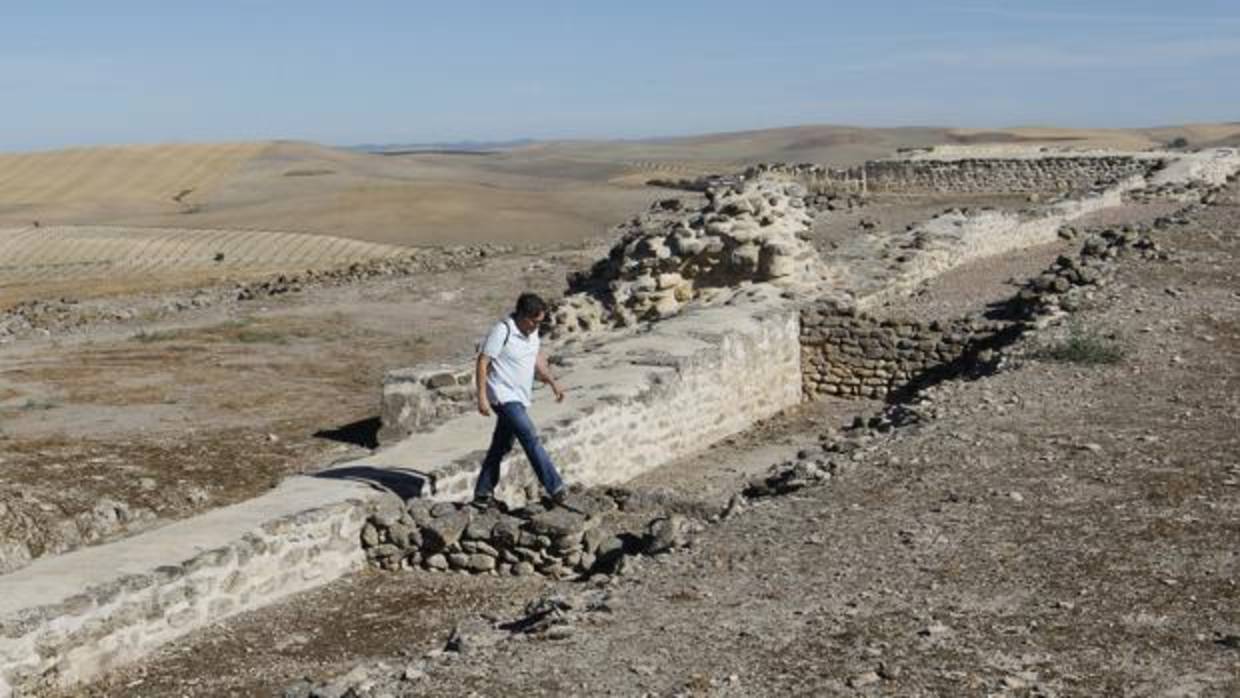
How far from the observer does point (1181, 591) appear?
5949 millimetres

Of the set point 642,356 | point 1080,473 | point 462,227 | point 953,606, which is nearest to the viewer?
point 953,606

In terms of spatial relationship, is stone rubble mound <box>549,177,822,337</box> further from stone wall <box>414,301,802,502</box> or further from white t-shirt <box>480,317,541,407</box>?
white t-shirt <box>480,317,541,407</box>

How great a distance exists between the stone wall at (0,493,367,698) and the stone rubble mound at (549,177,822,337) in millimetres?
6270

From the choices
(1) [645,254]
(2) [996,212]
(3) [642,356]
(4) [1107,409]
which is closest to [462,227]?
(2) [996,212]

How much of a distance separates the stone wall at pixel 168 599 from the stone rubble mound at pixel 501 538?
0.21m

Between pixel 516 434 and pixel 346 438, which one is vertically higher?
pixel 516 434

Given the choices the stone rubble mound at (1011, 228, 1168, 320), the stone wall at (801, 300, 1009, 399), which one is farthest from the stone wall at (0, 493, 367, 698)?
the stone rubble mound at (1011, 228, 1168, 320)

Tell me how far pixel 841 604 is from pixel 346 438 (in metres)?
7.00

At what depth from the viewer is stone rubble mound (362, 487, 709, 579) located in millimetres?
7523

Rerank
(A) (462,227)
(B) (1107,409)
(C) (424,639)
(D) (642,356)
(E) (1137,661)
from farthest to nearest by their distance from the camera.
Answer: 1. (A) (462,227)
2. (D) (642,356)
3. (B) (1107,409)
4. (C) (424,639)
5. (E) (1137,661)

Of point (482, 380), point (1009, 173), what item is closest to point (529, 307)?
point (482, 380)

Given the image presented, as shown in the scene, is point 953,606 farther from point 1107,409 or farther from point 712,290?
point 712,290

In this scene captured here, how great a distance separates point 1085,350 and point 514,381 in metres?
4.84

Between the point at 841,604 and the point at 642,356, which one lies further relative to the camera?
the point at 642,356
